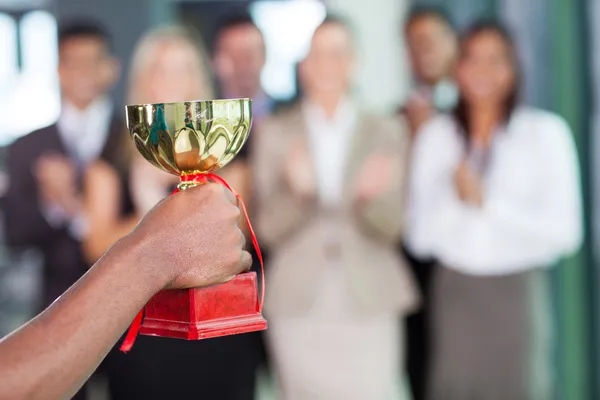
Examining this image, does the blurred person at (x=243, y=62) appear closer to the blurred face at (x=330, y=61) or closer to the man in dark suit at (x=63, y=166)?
the blurred face at (x=330, y=61)

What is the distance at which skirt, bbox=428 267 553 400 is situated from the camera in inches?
133

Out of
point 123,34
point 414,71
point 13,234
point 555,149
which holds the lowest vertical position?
point 13,234

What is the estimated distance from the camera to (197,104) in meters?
1.47

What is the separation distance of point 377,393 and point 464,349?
1.03 feet

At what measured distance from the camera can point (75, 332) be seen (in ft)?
4.01

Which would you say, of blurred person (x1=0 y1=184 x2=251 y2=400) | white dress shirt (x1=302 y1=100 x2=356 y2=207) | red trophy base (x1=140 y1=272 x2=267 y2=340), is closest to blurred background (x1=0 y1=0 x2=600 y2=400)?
white dress shirt (x1=302 y1=100 x2=356 y2=207)

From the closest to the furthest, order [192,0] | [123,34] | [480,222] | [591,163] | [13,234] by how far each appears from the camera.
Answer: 1. [480,222]
2. [13,234]
3. [591,163]
4. [123,34]
5. [192,0]

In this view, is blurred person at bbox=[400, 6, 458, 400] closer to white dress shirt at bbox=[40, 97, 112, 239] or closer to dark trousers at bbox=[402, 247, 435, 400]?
dark trousers at bbox=[402, 247, 435, 400]

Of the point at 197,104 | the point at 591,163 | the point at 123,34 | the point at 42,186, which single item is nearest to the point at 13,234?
the point at 42,186

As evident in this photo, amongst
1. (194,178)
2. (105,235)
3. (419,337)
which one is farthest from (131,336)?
(419,337)

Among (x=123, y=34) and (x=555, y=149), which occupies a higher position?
(x=123, y=34)

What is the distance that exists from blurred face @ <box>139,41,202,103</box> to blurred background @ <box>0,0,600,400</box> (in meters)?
0.59

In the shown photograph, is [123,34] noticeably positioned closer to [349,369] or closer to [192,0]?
[192,0]

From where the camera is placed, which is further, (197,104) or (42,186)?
(42,186)
